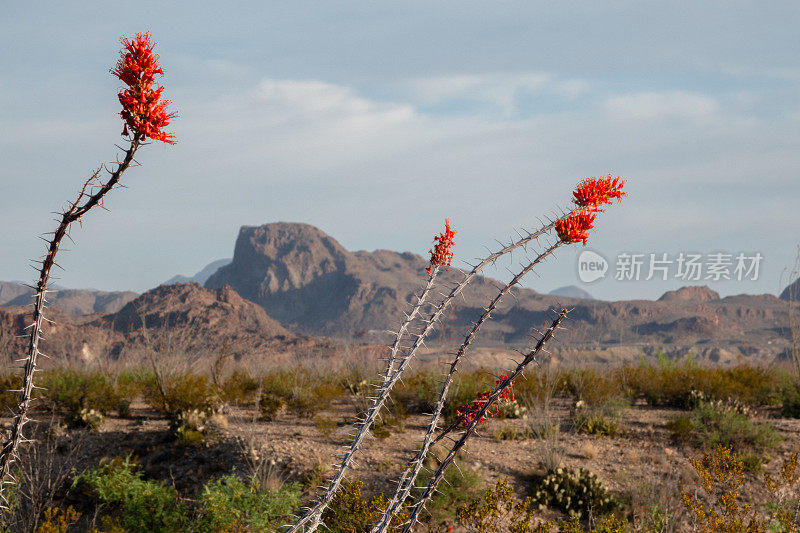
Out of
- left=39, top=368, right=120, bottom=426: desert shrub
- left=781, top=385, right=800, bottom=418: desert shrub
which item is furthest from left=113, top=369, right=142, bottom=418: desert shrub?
left=781, top=385, right=800, bottom=418: desert shrub

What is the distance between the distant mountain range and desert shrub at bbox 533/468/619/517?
3020cm

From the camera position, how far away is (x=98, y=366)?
13453 mm

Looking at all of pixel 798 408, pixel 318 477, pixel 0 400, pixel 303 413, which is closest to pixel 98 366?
pixel 0 400

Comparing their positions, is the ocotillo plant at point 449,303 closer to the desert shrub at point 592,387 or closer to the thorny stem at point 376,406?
the thorny stem at point 376,406

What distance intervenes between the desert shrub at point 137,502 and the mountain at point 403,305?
39.7 m

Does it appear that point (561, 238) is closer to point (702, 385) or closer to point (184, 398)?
point (184, 398)

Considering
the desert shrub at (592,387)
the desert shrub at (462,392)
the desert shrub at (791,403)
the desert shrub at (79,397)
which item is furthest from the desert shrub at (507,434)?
the desert shrub at (79,397)

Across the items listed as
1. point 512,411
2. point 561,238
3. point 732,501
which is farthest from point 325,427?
point 561,238

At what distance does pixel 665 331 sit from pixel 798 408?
53114 mm

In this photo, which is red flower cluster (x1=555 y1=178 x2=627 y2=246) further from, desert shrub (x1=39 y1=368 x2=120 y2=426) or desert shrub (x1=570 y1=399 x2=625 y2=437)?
desert shrub (x1=39 y1=368 x2=120 y2=426)

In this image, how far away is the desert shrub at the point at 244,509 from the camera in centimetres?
542

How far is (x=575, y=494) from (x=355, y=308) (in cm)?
6797

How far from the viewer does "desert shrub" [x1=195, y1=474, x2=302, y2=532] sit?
542 cm

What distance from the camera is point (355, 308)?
7425 centimetres
